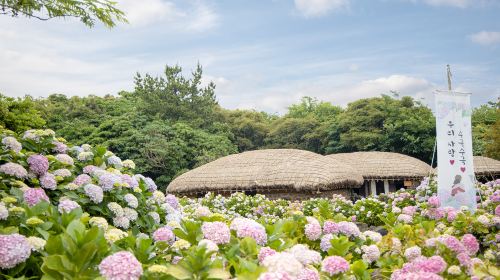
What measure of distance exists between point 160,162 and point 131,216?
1675cm

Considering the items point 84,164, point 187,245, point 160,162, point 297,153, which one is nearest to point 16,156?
point 84,164

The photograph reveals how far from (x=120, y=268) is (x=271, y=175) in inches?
514

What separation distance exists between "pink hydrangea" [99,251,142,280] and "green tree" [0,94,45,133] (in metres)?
8.32

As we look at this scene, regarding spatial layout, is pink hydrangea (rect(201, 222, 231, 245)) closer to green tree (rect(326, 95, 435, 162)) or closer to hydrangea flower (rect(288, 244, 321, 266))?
hydrangea flower (rect(288, 244, 321, 266))

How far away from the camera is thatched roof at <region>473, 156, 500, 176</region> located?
696 inches

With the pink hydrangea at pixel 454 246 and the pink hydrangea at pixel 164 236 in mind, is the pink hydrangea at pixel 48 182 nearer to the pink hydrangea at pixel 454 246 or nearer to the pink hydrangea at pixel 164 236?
the pink hydrangea at pixel 164 236

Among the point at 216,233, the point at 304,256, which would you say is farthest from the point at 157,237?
the point at 304,256

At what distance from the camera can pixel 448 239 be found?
2705 millimetres

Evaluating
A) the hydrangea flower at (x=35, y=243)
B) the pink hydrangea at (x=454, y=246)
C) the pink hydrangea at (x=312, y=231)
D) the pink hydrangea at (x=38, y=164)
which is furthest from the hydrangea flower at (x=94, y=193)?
the pink hydrangea at (x=454, y=246)

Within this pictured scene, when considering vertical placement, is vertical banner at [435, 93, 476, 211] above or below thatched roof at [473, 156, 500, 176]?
above

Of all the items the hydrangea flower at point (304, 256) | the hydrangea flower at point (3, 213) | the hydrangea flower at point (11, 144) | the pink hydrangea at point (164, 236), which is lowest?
the hydrangea flower at point (304, 256)

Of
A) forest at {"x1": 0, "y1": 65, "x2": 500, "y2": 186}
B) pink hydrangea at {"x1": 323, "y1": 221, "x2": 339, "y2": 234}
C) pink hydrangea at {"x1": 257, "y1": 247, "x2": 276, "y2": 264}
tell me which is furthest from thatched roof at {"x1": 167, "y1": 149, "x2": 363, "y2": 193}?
pink hydrangea at {"x1": 257, "y1": 247, "x2": 276, "y2": 264}

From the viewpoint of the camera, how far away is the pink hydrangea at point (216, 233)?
2.04 metres

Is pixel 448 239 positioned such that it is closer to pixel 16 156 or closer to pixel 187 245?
pixel 187 245
